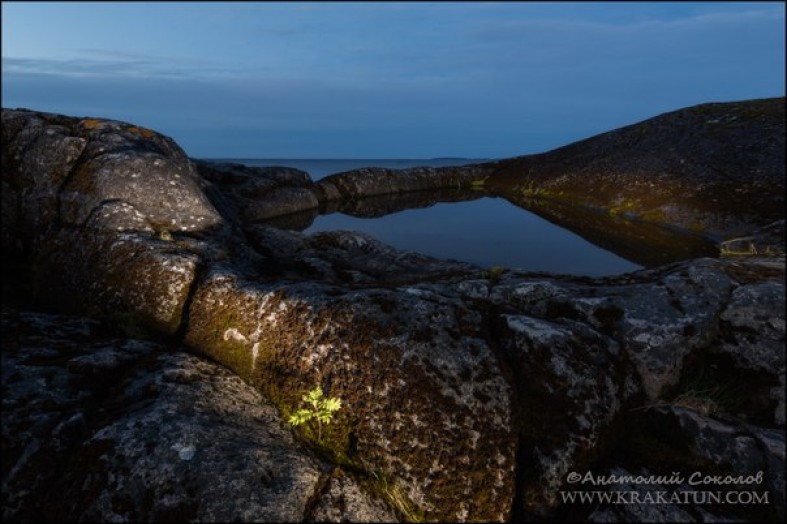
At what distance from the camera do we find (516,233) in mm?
21609

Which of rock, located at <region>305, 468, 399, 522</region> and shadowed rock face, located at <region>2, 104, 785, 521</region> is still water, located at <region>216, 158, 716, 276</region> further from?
rock, located at <region>305, 468, 399, 522</region>

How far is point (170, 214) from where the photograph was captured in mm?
11516

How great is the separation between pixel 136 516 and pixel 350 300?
3636 mm

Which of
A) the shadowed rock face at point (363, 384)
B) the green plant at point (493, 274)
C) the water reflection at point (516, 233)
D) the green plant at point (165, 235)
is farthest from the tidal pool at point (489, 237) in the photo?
the green plant at point (165, 235)

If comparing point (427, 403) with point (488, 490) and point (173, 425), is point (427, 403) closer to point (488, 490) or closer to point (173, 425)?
point (488, 490)

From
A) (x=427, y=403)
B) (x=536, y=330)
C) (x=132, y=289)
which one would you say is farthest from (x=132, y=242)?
(x=536, y=330)

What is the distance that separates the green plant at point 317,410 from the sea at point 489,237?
30.1 feet

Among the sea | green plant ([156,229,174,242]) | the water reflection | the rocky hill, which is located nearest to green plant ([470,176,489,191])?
the rocky hill

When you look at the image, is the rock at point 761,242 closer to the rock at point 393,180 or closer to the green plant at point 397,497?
the green plant at point 397,497

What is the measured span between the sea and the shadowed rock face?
6216 mm

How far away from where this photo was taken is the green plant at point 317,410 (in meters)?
6.12

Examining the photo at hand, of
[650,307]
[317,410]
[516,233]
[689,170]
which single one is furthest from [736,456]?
[689,170]

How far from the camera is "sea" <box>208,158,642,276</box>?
52.7 feet

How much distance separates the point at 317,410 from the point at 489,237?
51.2ft
